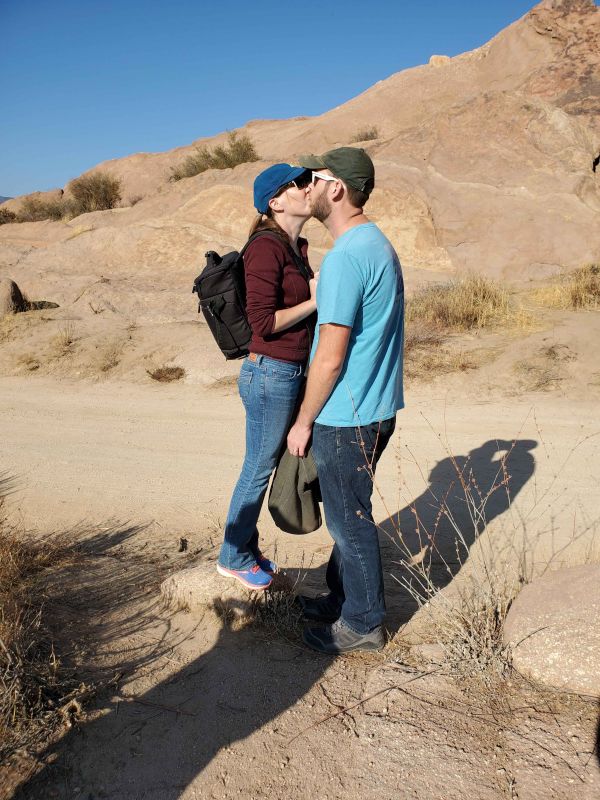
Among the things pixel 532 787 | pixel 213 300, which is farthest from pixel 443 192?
pixel 532 787

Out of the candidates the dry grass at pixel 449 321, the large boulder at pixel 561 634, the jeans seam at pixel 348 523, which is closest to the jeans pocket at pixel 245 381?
the jeans seam at pixel 348 523

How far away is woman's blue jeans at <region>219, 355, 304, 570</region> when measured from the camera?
2656 millimetres

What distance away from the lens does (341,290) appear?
7.19 feet

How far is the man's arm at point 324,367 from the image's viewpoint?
2.24m

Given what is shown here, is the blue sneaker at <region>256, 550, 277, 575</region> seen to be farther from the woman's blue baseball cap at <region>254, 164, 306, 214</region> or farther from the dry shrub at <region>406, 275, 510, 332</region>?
the dry shrub at <region>406, 275, 510, 332</region>

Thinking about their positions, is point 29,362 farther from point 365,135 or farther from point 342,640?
point 365,135

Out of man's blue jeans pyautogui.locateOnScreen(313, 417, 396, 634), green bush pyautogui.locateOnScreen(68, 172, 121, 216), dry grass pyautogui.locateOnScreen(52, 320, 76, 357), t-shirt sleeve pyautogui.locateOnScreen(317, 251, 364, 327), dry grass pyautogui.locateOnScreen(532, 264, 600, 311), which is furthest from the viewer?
green bush pyautogui.locateOnScreen(68, 172, 121, 216)

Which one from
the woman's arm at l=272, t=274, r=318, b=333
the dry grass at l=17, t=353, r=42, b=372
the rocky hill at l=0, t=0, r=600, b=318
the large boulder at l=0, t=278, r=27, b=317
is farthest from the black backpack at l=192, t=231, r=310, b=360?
the large boulder at l=0, t=278, r=27, b=317

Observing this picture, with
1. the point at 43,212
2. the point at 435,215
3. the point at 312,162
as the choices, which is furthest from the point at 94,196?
the point at 312,162

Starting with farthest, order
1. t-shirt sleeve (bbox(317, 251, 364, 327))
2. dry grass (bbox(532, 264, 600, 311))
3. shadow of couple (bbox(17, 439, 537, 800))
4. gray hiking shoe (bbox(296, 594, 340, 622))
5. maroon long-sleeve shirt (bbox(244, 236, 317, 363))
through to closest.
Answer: dry grass (bbox(532, 264, 600, 311)) < gray hiking shoe (bbox(296, 594, 340, 622)) < maroon long-sleeve shirt (bbox(244, 236, 317, 363)) < t-shirt sleeve (bbox(317, 251, 364, 327)) < shadow of couple (bbox(17, 439, 537, 800))

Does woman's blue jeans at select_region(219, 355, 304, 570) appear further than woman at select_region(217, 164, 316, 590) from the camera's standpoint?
Yes

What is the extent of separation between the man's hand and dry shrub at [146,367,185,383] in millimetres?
5331

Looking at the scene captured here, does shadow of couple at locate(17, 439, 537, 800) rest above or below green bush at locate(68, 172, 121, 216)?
below

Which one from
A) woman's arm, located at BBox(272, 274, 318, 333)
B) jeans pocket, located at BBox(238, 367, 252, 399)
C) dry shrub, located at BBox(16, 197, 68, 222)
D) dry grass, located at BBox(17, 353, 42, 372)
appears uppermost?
dry shrub, located at BBox(16, 197, 68, 222)
